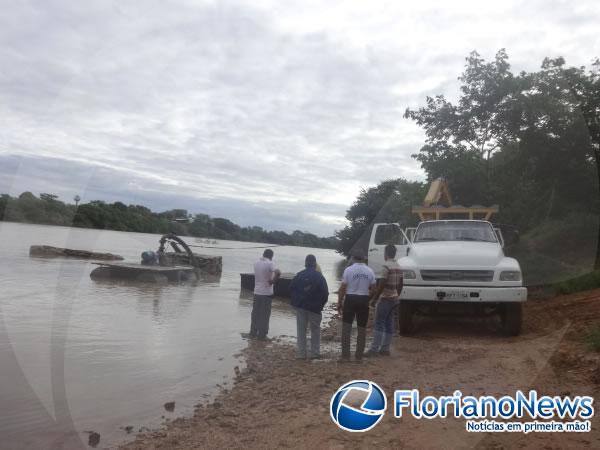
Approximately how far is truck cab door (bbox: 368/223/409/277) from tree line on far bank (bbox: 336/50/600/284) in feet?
23.2

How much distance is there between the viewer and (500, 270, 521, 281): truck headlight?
8.46 meters

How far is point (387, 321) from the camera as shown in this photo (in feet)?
25.8

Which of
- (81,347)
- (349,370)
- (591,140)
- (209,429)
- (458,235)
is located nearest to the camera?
(209,429)

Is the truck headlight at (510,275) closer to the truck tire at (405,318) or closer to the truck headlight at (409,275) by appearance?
the truck headlight at (409,275)

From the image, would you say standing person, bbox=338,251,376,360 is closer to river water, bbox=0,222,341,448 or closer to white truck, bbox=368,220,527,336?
white truck, bbox=368,220,527,336

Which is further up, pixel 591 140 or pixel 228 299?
pixel 591 140

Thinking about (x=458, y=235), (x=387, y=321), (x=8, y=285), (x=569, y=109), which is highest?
(x=569, y=109)

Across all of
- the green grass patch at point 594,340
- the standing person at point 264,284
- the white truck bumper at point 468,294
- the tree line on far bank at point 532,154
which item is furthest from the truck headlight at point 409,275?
the tree line on far bank at point 532,154

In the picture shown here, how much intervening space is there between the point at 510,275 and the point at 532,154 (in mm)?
10929

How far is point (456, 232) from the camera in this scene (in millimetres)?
10195

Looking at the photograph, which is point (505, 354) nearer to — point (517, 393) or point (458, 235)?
point (517, 393)

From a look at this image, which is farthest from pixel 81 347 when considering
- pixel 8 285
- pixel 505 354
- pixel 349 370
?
pixel 8 285

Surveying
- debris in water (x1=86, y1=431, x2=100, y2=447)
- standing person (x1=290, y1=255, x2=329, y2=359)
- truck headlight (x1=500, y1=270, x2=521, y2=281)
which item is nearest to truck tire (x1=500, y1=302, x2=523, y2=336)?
truck headlight (x1=500, y1=270, x2=521, y2=281)

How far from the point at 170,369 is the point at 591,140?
1481 cm
